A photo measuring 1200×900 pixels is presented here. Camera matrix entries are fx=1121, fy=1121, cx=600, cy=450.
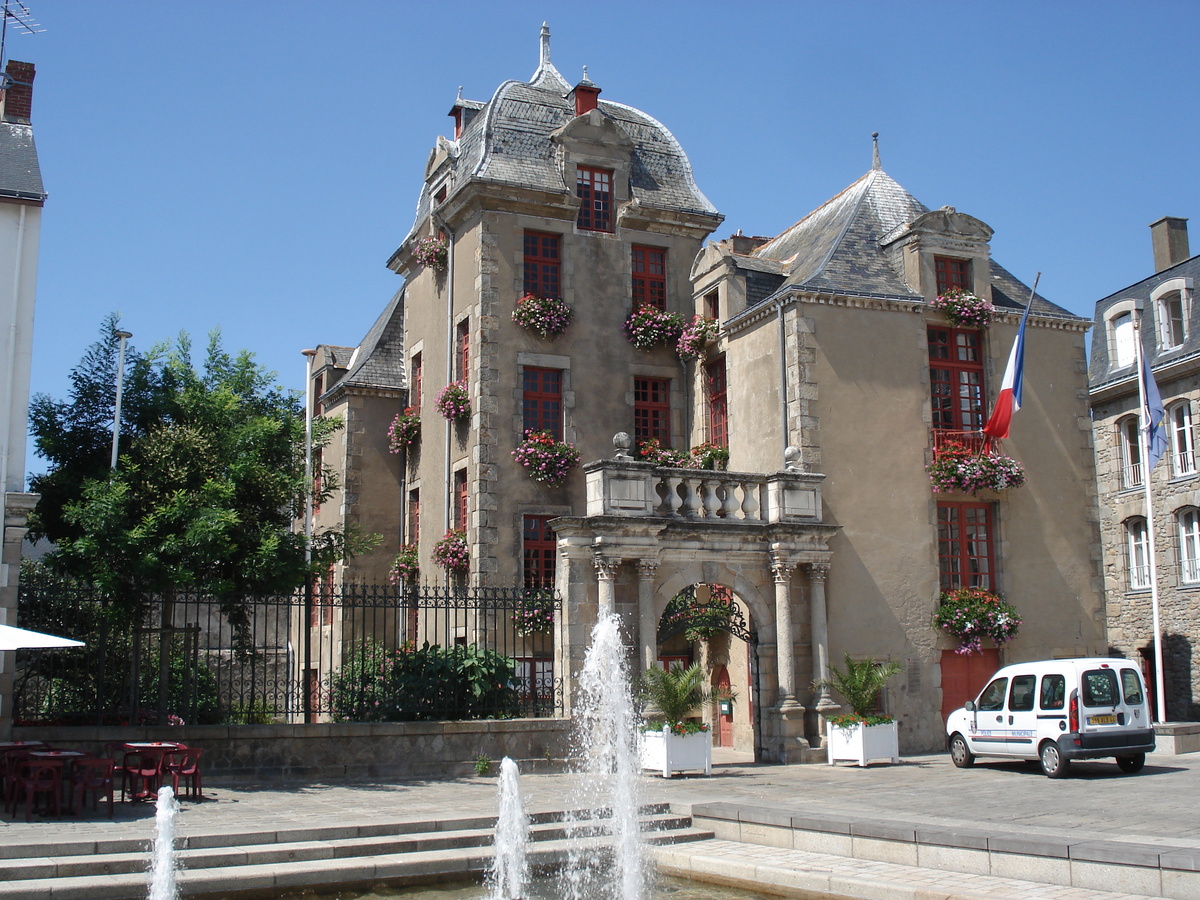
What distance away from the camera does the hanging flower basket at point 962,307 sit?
63.2ft

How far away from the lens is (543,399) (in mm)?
20547

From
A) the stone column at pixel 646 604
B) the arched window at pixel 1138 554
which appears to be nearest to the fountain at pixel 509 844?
the stone column at pixel 646 604

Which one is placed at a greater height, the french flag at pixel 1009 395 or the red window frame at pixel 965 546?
the french flag at pixel 1009 395

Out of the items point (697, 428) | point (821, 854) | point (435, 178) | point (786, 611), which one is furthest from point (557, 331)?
point (821, 854)

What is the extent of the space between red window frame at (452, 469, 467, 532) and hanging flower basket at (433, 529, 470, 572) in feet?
1.08

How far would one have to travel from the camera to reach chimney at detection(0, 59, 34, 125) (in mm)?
16828

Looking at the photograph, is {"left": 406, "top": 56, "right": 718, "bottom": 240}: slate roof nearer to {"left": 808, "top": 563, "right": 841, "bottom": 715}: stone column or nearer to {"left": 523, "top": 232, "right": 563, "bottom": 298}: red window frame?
{"left": 523, "top": 232, "right": 563, "bottom": 298}: red window frame

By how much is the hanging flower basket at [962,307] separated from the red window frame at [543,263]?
6.78m

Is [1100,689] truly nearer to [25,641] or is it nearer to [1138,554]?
[25,641]

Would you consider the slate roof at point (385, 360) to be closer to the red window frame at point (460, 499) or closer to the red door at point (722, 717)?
the red window frame at point (460, 499)

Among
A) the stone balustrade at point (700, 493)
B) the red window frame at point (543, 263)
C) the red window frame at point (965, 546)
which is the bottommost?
the red window frame at point (965, 546)

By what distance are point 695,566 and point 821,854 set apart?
23.9ft

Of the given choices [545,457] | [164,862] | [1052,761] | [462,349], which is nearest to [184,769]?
[164,862]

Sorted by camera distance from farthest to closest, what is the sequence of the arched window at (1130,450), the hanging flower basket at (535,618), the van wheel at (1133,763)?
the arched window at (1130,450), the hanging flower basket at (535,618), the van wheel at (1133,763)
